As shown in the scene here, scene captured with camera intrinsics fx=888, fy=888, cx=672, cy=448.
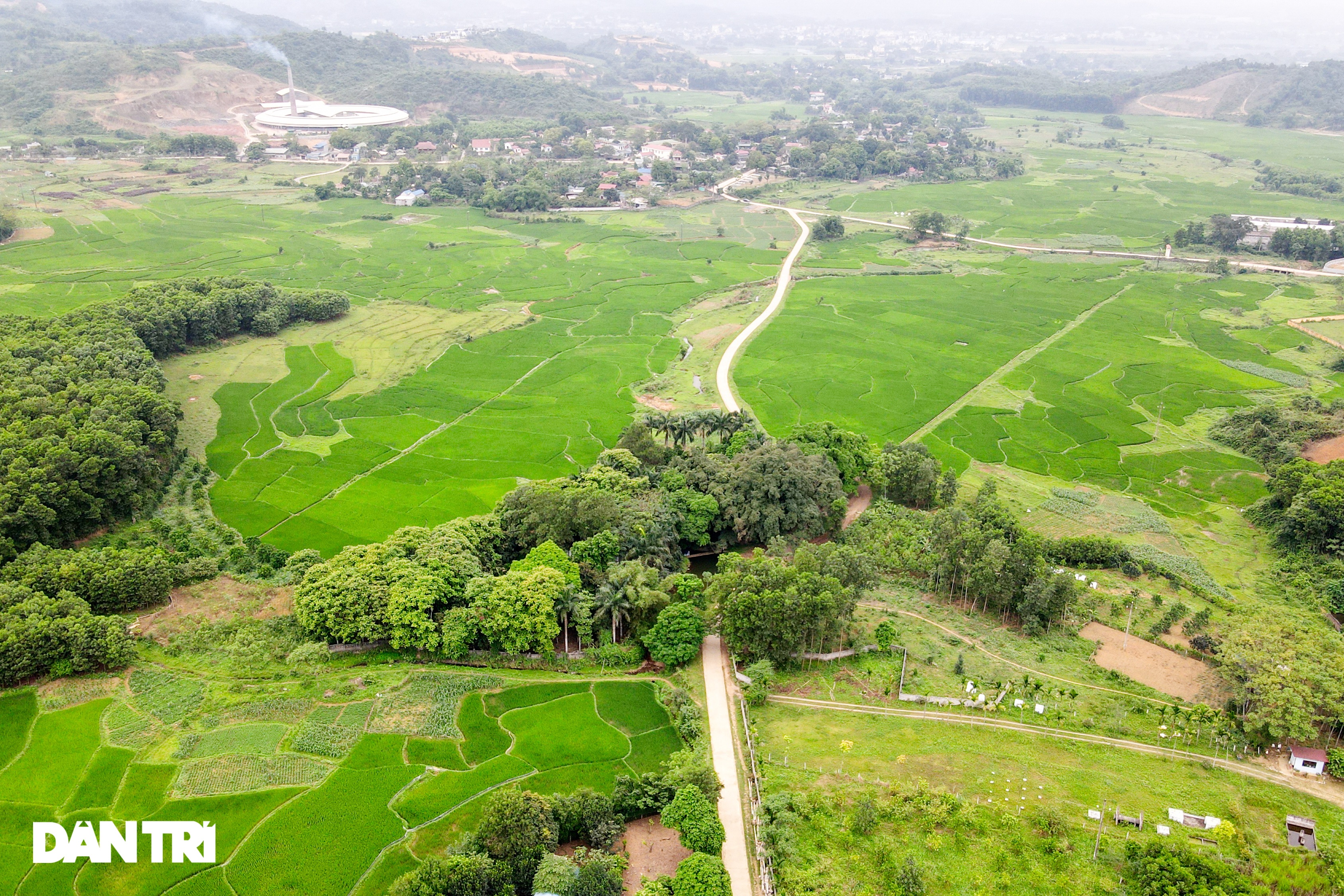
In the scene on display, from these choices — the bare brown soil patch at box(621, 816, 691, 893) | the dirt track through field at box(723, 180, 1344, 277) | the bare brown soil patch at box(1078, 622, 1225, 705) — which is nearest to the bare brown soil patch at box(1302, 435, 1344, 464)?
the bare brown soil patch at box(1078, 622, 1225, 705)

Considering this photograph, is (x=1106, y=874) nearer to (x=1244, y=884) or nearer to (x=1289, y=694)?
(x=1244, y=884)

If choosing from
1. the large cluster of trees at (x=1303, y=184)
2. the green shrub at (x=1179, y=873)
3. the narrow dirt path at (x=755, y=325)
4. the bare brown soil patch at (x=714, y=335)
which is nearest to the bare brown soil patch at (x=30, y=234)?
the bare brown soil patch at (x=714, y=335)

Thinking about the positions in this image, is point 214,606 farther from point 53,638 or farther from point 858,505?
point 858,505

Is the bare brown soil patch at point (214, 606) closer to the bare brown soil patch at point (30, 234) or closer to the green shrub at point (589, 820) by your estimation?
the green shrub at point (589, 820)

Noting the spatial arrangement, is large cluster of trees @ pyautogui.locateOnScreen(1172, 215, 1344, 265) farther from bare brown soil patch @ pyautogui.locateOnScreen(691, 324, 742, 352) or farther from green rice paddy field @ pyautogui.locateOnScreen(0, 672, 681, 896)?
green rice paddy field @ pyautogui.locateOnScreen(0, 672, 681, 896)

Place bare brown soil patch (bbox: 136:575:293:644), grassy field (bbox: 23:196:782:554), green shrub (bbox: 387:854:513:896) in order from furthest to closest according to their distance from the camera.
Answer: grassy field (bbox: 23:196:782:554), bare brown soil patch (bbox: 136:575:293:644), green shrub (bbox: 387:854:513:896)
